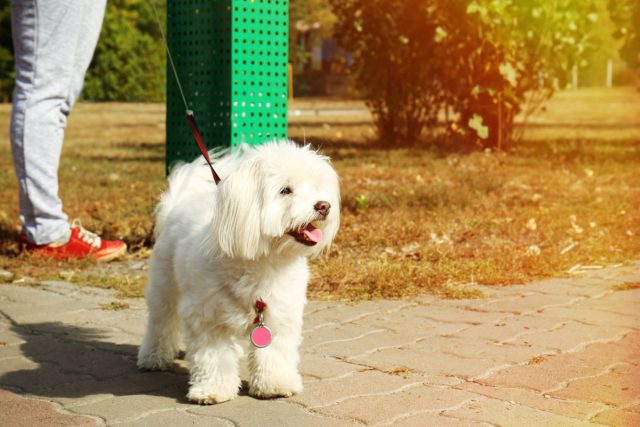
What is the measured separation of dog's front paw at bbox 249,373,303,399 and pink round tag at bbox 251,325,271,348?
5.1 inches

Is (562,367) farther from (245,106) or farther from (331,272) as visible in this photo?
(245,106)

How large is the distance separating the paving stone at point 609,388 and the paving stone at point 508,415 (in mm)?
229

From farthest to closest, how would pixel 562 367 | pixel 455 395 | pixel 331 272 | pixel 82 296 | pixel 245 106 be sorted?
pixel 245 106, pixel 331 272, pixel 82 296, pixel 562 367, pixel 455 395

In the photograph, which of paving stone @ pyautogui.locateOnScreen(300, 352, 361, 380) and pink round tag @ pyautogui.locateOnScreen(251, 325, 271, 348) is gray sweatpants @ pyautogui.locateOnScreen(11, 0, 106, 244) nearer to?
paving stone @ pyautogui.locateOnScreen(300, 352, 361, 380)

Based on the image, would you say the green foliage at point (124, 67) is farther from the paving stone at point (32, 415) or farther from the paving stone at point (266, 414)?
the paving stone at point (266, 414)

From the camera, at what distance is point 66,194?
8.37 meters

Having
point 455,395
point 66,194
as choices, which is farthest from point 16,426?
point 66,194

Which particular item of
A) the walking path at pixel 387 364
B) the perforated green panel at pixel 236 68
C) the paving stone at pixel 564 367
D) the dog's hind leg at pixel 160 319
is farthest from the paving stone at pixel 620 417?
the perforated green panel at pixel 236 68

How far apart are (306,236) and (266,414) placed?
0.63m

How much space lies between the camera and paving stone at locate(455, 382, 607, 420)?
2.97 m

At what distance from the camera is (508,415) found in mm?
2936

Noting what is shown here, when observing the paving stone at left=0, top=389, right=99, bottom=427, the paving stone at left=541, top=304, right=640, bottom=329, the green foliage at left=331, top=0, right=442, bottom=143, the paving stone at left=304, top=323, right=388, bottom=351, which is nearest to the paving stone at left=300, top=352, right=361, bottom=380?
the paving stone at left=304, top=323, right=388, bottom=351

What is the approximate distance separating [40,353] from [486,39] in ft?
26.5

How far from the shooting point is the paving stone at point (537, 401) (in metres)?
2.97
